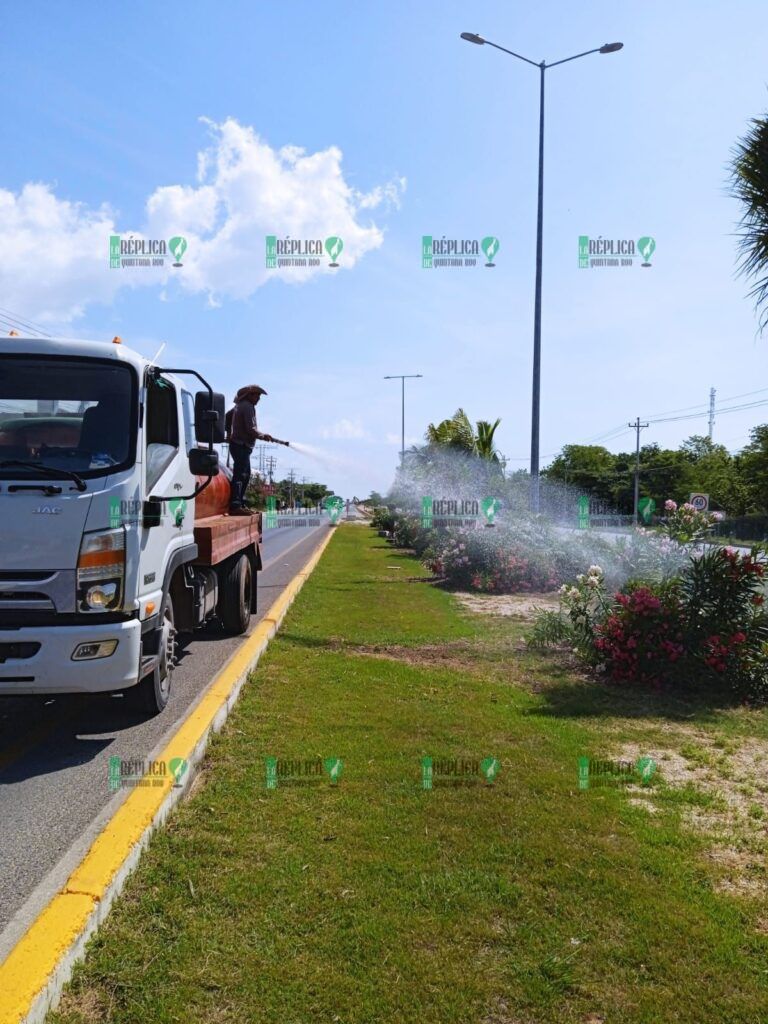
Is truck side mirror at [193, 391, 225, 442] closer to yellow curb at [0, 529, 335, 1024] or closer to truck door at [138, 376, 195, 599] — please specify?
truck door at [138, 376, 195, 599]

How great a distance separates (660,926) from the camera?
9.89 feet

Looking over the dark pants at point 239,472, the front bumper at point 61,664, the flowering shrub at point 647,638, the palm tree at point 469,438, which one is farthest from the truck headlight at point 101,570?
the palm tree at point 469,438

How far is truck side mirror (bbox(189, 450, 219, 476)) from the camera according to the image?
240 inches

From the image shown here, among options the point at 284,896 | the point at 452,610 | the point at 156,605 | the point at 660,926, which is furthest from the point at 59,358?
the point at 452,610

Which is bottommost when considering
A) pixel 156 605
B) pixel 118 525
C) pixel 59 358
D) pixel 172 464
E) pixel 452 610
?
pixel 452 610

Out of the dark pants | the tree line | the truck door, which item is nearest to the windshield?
the truck door

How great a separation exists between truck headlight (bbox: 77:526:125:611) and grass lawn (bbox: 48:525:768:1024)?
3.85 feet

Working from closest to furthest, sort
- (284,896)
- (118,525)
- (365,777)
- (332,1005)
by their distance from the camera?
(332,1005), (284,896), (365,777), (118,525)

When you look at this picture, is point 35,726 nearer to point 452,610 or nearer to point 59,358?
point 59,358

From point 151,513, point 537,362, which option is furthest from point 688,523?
point 537,362

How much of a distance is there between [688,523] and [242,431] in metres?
5.24

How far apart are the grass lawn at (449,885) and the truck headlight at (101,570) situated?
117 cm

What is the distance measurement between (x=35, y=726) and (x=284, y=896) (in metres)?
3.13

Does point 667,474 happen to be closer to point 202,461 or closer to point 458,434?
point 458,434
